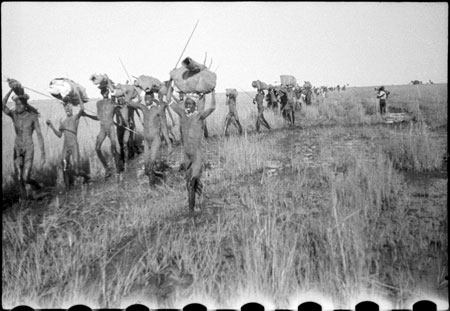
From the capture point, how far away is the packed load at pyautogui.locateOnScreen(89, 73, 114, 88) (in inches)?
238

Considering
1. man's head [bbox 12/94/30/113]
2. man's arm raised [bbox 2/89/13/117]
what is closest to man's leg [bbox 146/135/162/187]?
man's head [bbox 12/94/30/113]

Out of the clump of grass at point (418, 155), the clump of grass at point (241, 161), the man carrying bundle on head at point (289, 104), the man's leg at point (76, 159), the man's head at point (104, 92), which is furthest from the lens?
the man carrying bundle on head at point (289, 104)

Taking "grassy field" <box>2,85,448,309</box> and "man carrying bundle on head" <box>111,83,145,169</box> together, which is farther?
"man carrying bundle on head" <box>111,83,145,169</box>

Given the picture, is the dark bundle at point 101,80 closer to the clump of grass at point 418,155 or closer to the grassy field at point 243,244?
the grassy field at point 243,244

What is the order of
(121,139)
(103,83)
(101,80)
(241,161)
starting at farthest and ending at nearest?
(121,139)
(241,161)
(103,83)
(101,80)

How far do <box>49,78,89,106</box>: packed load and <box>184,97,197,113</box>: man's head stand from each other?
242 centimetres

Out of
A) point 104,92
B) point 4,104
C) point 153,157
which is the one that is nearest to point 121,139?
point 104,92

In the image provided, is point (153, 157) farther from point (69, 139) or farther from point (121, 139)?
point (121, 139)

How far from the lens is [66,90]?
17.1 feet

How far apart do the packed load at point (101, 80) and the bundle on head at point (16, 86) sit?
1452 mm

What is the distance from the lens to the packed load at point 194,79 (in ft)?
14.1

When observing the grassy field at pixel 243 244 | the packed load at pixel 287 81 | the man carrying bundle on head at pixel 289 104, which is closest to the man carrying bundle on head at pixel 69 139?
the grassy field at pixel 243 244

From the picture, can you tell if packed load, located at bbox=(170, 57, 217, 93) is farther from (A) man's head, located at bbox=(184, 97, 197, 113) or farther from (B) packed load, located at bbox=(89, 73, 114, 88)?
(B) packed load, located at bbox=(89, 73, 114, 88)

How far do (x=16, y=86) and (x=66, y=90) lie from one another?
0.80 meters
